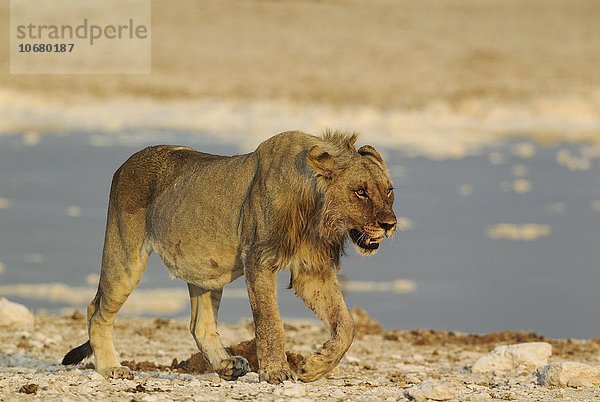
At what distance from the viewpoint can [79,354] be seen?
10.0m

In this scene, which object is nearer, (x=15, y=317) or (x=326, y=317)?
(x=326, y=317)

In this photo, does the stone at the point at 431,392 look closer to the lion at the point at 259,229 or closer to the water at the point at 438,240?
the lion at the point at 259,229

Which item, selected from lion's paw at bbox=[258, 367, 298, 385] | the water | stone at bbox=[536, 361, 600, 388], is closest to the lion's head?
lion's paw at bbox=[258, 367, 298, 385]

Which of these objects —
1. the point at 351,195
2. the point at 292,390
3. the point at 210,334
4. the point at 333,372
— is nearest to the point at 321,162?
the point at 351,195

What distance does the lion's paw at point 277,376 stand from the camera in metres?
8.35

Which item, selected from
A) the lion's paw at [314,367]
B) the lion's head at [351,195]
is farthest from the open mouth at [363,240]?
the lion's paw at [314,367]

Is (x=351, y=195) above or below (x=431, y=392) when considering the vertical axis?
above

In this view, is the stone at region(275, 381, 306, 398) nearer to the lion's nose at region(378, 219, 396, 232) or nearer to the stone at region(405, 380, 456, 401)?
the stone at region(405, 380, 456, 401)

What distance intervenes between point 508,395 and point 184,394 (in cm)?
194

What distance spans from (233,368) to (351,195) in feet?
5.97

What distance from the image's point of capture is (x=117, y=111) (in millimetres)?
35281

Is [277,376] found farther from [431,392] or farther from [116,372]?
[116,372]

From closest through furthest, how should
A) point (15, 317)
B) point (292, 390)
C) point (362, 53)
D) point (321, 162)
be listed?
point (292, 390) → point (321, 162) → point (15, 317) → point (362, 53)

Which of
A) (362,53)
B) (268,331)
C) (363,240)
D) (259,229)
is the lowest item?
(268,331)
